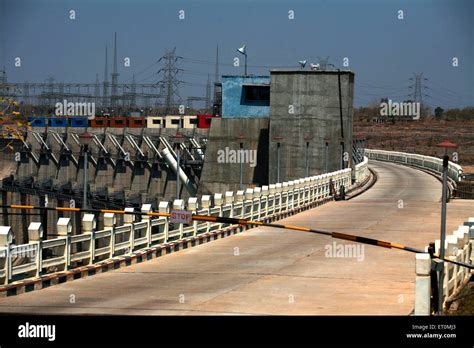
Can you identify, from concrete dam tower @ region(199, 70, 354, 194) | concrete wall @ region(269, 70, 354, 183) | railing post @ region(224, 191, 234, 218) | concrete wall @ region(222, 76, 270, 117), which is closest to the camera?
railing post @ region(224, 191, 234, 218)

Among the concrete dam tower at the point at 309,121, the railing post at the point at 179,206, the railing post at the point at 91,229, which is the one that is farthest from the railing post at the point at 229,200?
the concrete dam tower at the point at 309,121

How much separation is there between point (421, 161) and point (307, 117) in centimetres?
2344

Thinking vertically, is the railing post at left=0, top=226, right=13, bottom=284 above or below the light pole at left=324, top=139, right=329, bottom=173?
below

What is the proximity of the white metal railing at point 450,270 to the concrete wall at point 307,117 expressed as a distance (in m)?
43.5

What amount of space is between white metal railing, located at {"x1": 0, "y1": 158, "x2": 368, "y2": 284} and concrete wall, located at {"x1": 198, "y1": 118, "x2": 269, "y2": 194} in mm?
25639

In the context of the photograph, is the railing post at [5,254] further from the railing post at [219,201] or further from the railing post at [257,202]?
the railing post at [257,202]

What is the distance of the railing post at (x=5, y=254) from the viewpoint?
18.7 metres

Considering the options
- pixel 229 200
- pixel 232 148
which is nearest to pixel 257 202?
pixel 229 200

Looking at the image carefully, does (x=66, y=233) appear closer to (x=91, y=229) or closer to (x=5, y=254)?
(x=91, y=229)

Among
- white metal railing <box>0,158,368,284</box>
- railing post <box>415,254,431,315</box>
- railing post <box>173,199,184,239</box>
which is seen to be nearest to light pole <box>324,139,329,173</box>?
white metal railing <box>0,158,368,284</box>

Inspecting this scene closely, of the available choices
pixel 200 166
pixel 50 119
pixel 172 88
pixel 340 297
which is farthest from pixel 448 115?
pixel 340 297

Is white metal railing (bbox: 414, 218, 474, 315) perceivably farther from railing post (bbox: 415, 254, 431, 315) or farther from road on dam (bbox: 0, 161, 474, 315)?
road on dam (bbox: 0, 161, 474, 315)

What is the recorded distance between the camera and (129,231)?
24.8 m

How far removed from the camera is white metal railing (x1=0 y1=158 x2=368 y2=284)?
19641mm
